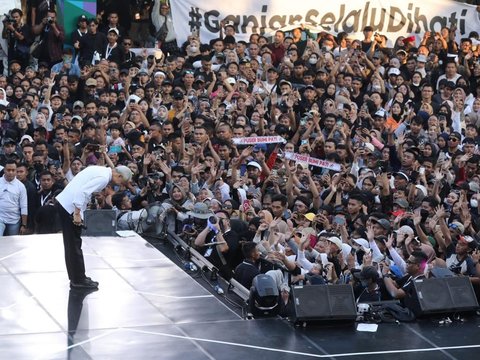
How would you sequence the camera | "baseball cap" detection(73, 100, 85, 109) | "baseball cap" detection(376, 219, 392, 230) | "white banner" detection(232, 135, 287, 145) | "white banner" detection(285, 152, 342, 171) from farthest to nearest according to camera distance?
the camera, "baseball cap" detection(73, 100, 85, 109), "white banner" detection(232, 135, 287, 145), "white banner" detection(285, 152, 342, 171), "baseball cap" detection(376, 219, 392, 230)

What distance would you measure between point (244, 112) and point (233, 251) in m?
5.42

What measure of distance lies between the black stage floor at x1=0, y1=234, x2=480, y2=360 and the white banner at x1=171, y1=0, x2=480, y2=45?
9.28 metres

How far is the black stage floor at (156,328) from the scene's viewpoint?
→ 1149cm

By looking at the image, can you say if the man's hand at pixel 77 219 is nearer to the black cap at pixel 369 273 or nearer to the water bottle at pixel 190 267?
the water bottle at pixel 190 267

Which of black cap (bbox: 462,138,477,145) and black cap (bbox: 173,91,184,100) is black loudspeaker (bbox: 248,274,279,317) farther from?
black cap (bbox: 173,91,184,100)

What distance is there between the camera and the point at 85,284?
13102 mm

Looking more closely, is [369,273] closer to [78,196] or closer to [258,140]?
[78,196]

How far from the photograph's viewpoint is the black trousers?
41.8ft

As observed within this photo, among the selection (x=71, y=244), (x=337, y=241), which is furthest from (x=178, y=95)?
(x=71, y=244)

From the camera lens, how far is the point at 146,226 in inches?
601

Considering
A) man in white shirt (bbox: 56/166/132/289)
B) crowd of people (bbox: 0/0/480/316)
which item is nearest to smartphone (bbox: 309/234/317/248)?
crowd of people (bbox: 0/0/480/316)

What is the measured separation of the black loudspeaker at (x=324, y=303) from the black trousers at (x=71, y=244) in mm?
2159

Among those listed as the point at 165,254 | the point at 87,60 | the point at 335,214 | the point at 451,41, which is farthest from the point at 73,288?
the point at 451,41

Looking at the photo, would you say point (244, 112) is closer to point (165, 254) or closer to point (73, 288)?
point (165, 254)
